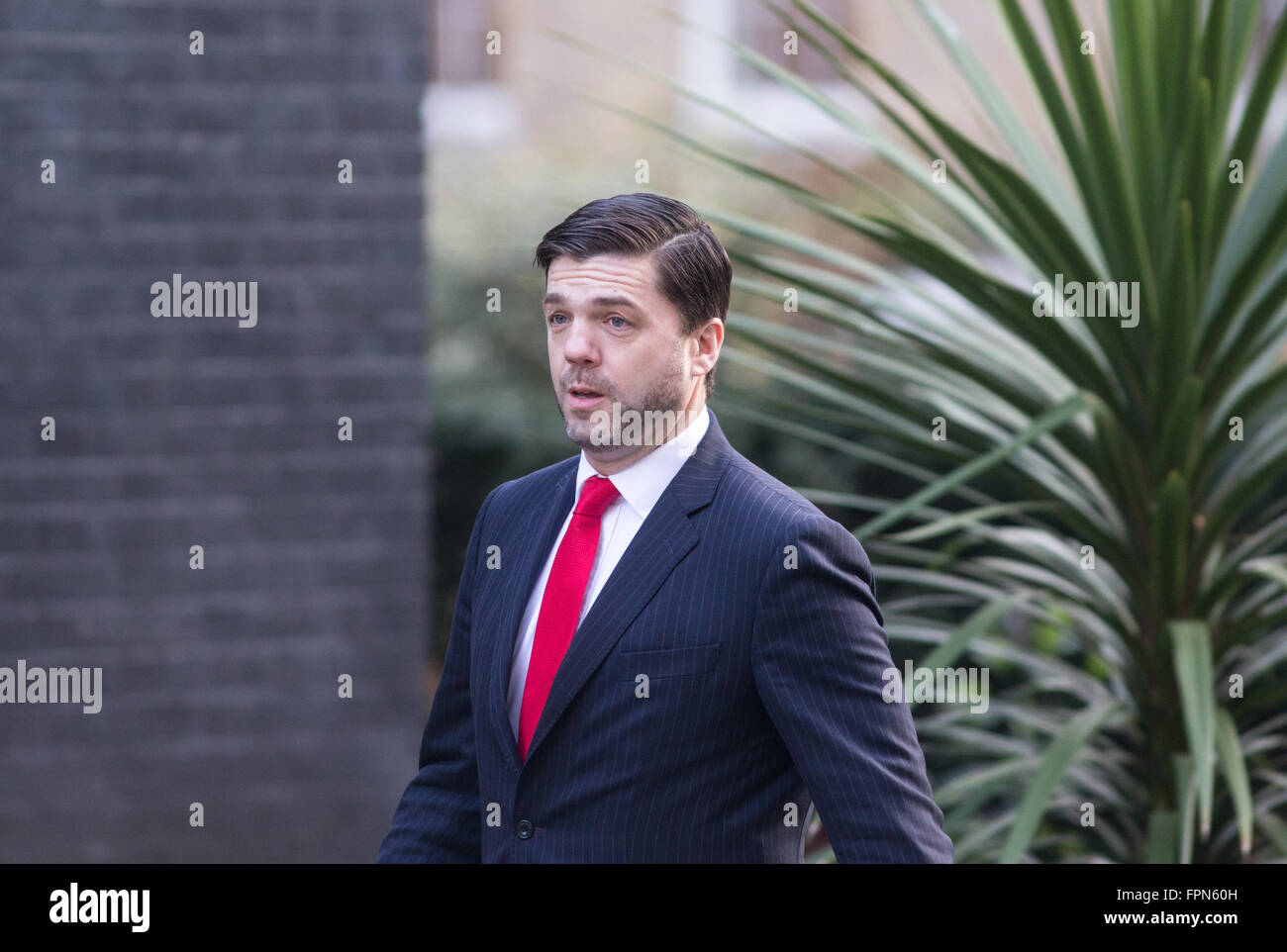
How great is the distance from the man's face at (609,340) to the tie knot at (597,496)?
0.10m

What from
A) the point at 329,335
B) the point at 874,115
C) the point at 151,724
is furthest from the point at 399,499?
the point at 874,115

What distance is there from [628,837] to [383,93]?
3.26 meters

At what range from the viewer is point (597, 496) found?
1826 mm

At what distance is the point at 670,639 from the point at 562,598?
0.58 feet

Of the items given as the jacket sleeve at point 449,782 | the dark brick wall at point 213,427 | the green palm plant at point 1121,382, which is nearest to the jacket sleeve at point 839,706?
the jacket sleeve at point 449,782

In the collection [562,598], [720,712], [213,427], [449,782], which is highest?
[213,427]

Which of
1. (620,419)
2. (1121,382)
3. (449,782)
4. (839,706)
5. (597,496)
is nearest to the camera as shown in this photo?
(839,706)

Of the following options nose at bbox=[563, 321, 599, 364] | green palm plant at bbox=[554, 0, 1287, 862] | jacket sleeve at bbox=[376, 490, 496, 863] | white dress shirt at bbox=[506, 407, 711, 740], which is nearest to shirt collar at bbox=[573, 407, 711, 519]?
white dress shirt at bbox=[506, 407, 711, 740]

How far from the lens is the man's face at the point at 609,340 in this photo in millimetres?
1701

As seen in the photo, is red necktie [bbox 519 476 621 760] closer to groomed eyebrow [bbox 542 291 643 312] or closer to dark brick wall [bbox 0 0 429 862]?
groomed eyebrow [bbox 542 291 643 312]

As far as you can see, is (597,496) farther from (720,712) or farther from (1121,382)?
(1121,382)

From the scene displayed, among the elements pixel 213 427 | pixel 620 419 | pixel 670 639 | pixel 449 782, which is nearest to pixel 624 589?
pixel 670 639

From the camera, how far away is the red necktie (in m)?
1.77

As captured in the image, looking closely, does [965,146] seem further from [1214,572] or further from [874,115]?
[874,115]
